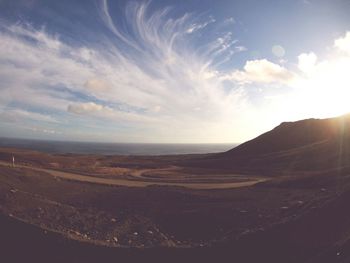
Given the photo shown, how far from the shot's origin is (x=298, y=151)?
191 feet

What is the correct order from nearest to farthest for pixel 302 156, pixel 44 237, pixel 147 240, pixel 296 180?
pixel 44 237 < pixel 147 240 < pixel 296 180 < pixel 302 156

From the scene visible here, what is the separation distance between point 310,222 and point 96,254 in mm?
9497

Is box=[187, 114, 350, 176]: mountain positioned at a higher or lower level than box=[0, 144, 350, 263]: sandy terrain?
higher

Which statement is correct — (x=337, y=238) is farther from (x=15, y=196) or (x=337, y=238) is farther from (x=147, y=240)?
(x=15, y=196)

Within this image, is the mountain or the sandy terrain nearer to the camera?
the sandy terrain

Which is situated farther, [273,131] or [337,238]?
[273,131]

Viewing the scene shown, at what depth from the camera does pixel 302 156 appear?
53.5 m

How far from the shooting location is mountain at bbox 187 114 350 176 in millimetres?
47562

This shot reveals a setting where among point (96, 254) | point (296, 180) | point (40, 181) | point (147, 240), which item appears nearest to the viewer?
point (96, 254)

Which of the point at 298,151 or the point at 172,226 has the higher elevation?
the point at 298,151

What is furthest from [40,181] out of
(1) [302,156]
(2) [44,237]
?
(1) [302,156]

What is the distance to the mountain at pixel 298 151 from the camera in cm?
4756

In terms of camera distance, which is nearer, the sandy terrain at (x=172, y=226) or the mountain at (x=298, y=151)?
the sandy terrain at (x=172, y=226)

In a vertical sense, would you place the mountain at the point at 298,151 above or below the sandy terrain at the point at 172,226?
above
